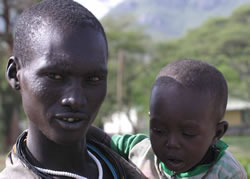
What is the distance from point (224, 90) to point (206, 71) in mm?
177

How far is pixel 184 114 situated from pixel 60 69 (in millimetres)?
815

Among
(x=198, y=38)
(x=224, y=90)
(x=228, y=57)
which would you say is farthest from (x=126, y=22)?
(x=224, y=90)

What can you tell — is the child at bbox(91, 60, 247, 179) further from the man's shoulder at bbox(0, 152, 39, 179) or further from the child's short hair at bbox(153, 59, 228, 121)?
the man's shoulder at bbox(0, 152, 39, 179)

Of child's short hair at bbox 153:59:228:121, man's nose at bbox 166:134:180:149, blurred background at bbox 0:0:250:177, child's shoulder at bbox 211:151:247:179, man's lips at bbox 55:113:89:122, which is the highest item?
man's lips at bbox 55:113:89:122

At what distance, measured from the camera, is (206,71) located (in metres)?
2.15

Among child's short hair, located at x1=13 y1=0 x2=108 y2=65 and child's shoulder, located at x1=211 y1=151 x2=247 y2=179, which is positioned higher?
child's short hair, located at x1=13 y1=0 x2=108 y2=65

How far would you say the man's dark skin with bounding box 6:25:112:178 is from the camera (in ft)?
4.98

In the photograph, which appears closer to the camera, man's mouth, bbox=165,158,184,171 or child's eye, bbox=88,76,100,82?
child's eye, bbox=88,76,100,82

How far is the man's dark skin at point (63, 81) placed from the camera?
152cm

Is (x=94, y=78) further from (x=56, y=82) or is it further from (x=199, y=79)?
(x=199, y=79)

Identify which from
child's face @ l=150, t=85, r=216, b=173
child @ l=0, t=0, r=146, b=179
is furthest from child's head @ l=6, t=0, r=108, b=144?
child's face @ l=150, t=85, r=216, b=173

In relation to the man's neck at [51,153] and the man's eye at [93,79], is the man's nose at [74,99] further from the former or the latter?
the man's neck at [51,153]

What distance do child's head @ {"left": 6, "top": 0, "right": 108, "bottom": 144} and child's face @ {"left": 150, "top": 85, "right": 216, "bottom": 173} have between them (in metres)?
0.53

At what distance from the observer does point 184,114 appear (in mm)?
2047
